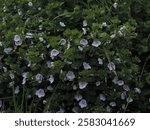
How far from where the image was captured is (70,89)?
A: 175 inches

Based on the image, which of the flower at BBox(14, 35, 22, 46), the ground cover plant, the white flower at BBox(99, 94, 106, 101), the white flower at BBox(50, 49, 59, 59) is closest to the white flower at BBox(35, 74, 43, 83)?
the ground cover plant

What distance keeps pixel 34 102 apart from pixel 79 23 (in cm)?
61

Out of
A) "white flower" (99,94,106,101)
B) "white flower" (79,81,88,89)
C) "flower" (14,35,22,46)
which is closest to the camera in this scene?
"white flower" (79,81,88,89)

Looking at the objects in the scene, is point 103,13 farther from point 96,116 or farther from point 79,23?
point 96,116

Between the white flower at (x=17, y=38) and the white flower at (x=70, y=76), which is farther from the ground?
the white flower at (x=17, y=38)

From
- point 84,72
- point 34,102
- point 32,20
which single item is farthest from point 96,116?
point 32,20

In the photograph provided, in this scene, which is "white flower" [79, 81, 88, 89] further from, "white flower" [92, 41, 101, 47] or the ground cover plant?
"white flower" [92, 41, 101, 47]

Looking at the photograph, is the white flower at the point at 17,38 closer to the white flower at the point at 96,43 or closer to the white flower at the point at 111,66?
the white flower at the point at 96,43

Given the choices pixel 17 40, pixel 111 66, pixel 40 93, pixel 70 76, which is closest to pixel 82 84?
pixel 70 76

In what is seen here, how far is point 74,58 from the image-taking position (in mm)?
4332

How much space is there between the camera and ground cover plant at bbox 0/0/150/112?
14.4ft

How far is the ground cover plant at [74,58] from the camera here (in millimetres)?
4375

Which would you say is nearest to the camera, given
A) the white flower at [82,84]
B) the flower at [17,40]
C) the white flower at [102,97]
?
the white flower at [82,84]

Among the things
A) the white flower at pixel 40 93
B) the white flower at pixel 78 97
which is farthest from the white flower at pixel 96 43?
the white flower at pixel 40 93
